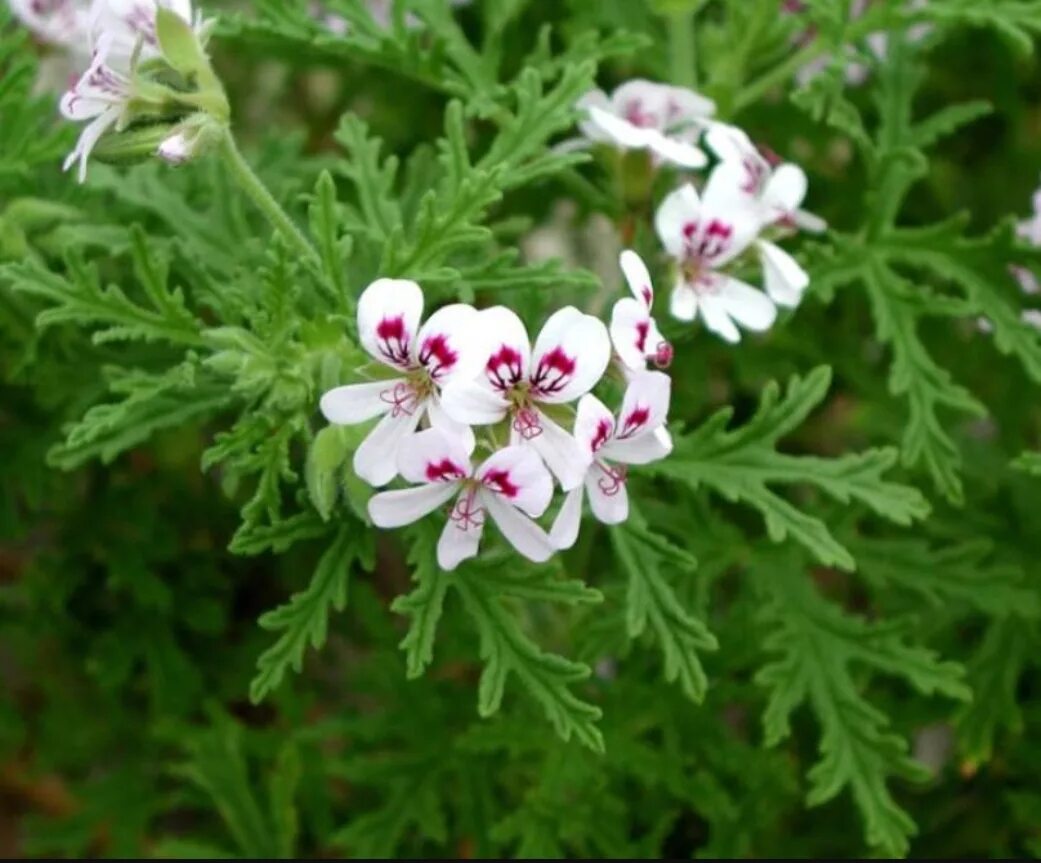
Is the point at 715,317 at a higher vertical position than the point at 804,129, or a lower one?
higher

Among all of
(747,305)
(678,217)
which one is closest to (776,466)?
(747,305)

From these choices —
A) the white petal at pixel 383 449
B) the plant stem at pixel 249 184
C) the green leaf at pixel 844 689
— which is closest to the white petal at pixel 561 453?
the white petal at pixel 383 449

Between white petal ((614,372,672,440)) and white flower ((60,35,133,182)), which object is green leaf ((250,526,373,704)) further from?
white flower ((60,35,133,182))

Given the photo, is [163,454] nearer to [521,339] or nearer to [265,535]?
[265,535]

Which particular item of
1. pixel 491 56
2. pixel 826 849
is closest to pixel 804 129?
pixel 491 56

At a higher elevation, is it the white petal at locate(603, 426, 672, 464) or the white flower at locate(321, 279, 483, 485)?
the white flower at locate(321, 279, 483, 485)

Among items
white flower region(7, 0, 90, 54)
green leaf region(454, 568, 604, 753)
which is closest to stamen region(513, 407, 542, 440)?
green leaf region(454, 568, 604, 753)

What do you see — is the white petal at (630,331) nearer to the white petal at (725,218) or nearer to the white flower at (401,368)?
the white flower at (401,368)
